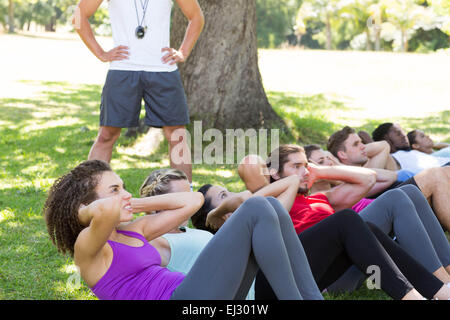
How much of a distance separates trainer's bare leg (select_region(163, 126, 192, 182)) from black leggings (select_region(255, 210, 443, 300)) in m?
2.03

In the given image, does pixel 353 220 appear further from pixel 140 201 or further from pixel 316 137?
pixel 316 137

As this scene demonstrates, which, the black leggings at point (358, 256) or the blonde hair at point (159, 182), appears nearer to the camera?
the black leggings at point (358, 256)

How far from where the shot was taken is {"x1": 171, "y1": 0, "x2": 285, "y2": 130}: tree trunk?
7449 millimetres

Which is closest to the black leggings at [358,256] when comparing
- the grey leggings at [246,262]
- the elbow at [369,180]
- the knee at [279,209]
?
the grey leggings at [246,262]

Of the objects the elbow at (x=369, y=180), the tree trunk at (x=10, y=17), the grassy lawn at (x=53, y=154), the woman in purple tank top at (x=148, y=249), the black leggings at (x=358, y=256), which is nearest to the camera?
the woman in purple tank top at (x=148, y=249)

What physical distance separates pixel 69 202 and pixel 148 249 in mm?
447

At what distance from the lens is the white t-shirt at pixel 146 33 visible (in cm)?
487

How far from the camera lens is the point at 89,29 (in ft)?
16.6

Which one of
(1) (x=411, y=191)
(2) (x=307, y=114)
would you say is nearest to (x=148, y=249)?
(1) (x=411, y=191)

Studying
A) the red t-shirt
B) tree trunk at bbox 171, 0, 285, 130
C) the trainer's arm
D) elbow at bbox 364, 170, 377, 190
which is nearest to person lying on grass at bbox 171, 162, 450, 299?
the red t-shirt

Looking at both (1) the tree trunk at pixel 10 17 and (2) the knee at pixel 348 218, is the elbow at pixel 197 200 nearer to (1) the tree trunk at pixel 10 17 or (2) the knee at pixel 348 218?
(2) the knee at pixel 348 218

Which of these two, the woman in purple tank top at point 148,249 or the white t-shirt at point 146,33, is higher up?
the white t-shirt at point 146,33

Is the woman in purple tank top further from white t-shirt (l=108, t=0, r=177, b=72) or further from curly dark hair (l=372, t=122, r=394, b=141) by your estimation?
curly dark hair (l=372, t=122, r=394, b=141)

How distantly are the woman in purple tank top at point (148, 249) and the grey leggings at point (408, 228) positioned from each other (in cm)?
84
